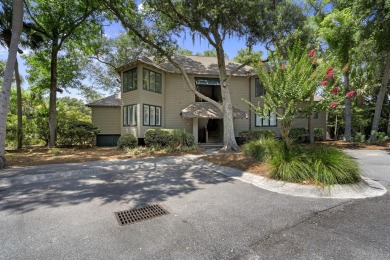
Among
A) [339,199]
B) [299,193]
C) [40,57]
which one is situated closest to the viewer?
[339,199]

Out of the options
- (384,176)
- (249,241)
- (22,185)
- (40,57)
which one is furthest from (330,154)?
(40,57)

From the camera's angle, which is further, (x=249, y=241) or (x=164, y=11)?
(x=164, y=11)

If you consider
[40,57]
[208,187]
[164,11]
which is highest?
[164,11]

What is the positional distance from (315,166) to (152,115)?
1219cm

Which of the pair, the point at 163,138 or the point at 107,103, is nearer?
the point at 163,138

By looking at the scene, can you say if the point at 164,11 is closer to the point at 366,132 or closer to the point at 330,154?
the point at 330,154

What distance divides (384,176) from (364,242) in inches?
218

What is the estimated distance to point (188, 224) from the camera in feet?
11.7

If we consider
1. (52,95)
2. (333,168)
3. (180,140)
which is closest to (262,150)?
(333,168)

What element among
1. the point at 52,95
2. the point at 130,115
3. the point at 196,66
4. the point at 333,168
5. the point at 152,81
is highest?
the point at 196,66

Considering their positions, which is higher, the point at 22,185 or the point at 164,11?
the point at 164,11

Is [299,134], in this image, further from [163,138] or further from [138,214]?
[138,214]

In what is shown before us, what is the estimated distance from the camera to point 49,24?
576 inches

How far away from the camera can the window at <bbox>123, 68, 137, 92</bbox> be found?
49.6ft
